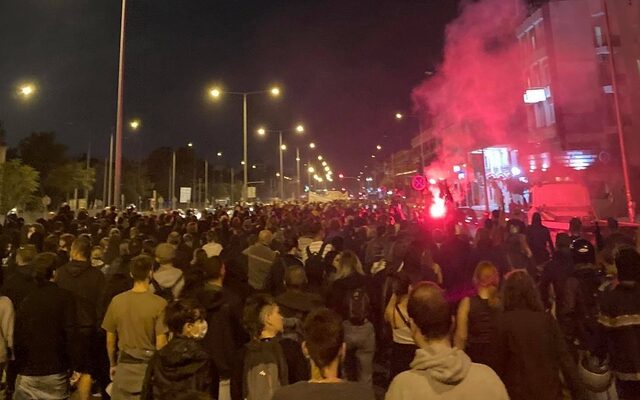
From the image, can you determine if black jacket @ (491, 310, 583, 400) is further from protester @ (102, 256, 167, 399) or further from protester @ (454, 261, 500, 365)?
protester @ (102, 256, 167, 399)

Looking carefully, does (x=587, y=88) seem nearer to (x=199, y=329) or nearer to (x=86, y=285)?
(x=86, y=285)

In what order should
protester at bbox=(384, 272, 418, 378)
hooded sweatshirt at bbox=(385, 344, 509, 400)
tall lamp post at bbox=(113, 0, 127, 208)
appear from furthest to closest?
tall lamp post at bbox=(113, 0, 127, 208), protester at bbox=(384, 272, 418, 378), hooded sweatshirt at bbox=(385, 344, 509, 400)

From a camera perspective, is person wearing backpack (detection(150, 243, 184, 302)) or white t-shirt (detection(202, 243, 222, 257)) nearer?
person wearing backpack (detection(150, 243, 184, 302))

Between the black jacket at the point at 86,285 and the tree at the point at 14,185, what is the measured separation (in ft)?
133

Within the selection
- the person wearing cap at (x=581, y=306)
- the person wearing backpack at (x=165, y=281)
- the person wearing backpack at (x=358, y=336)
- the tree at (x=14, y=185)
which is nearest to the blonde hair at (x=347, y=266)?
the person wearing backpack at (x=358, y=336)

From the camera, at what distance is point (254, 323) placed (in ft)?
12.5

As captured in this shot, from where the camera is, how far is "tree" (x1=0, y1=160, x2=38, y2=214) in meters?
40.4

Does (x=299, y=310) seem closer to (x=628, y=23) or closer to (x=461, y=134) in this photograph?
(x=628, y=23)

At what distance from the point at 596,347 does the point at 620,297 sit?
1.73 feet

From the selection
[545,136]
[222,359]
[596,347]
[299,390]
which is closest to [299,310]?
[222,359]

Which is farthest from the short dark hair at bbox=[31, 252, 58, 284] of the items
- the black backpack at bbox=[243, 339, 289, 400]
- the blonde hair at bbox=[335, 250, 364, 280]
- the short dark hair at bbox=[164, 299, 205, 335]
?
the blonde hair at bbox=[335, 250, 364, 280]

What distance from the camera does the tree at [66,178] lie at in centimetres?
5506

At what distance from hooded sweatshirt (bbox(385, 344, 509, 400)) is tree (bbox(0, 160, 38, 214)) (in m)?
45.2

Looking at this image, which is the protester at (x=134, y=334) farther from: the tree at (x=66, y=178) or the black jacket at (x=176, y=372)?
the tree at (x=66, y=178)
